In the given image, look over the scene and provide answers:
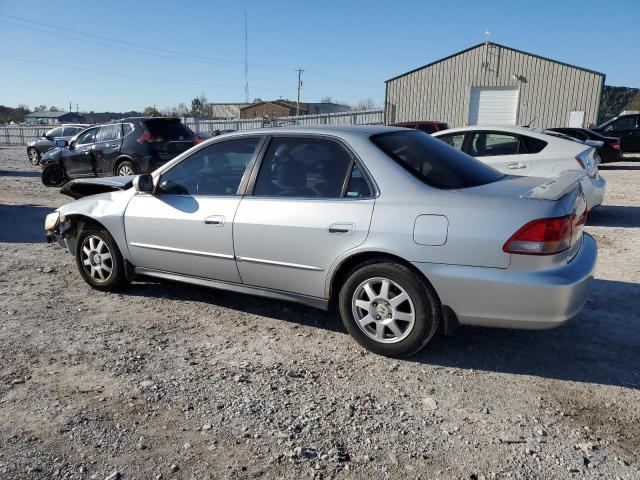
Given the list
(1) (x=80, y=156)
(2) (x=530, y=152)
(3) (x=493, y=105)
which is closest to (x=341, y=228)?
(2) (x=530, y=152)

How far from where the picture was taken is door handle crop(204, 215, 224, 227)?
4.10 meters

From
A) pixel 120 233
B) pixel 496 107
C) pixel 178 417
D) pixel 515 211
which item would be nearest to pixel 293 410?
pixel 178 417

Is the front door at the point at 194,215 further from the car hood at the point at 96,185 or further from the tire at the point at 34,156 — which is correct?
the tire at the point at 34,156

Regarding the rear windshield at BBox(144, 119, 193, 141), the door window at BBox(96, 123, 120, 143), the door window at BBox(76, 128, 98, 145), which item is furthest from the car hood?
the door window at BBox(76, 128, 98, 145)

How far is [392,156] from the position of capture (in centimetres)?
364

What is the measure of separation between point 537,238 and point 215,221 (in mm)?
2378

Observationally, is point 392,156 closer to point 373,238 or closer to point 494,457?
point 373,238

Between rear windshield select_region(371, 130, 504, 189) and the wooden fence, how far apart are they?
78.7 feet

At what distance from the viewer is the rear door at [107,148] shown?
37.9ft

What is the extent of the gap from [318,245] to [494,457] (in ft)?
5.72

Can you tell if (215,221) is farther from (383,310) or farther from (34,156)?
(34,156)

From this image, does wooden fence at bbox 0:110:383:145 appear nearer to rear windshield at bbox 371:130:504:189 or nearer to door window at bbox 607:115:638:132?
door window at bbox 607:115:638:132

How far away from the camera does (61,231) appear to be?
524 centimetres

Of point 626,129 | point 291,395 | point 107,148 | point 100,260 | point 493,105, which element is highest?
point 493,105
